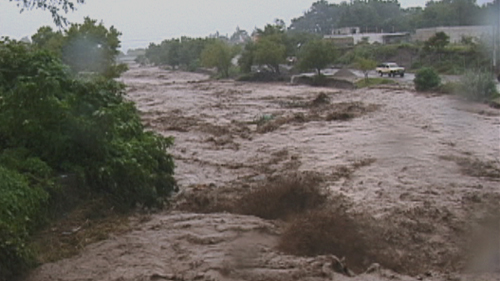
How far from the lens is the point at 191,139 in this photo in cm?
1898

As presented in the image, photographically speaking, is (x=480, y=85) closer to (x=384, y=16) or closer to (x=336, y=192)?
(x=384, y=16)

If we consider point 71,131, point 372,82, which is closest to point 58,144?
point 71,131

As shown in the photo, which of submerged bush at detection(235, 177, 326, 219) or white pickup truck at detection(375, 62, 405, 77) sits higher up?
white pickup truck at detection(375, 62, 405, 77)

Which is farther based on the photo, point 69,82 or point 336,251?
point 69,82

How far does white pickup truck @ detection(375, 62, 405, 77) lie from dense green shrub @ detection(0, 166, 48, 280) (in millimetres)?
36730

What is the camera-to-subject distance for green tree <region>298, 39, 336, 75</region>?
1725 inches

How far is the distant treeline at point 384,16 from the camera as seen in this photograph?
22.2 metres

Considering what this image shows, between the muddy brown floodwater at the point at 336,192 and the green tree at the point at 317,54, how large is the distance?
1826 cm

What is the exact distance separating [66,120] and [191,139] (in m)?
10.1

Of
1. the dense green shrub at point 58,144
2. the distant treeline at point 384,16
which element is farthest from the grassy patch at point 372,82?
the dense green shrub at point 58,144

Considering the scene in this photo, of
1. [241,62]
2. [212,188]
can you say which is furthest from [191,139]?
[241,62]

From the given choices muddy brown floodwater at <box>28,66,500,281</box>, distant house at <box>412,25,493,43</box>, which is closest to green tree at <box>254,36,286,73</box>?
distant house at <box>412,25,493,43</box>

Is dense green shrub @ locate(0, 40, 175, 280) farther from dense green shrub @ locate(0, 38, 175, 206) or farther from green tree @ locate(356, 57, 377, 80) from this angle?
green tree @ locate(356, 57, 377, 80)

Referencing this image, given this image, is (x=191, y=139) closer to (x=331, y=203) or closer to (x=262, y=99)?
(x=331, y=203)
